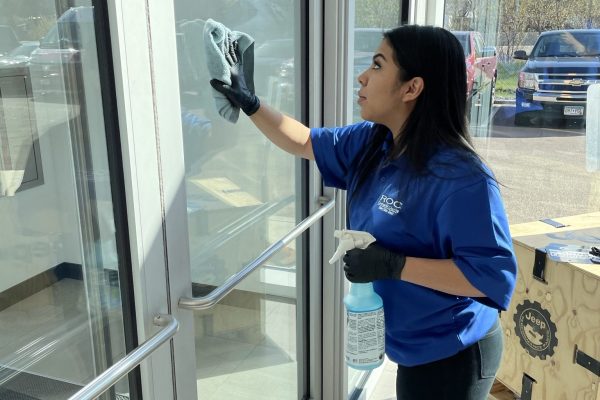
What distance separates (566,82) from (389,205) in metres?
1.83

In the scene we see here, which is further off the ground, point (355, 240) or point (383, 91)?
point (383, 91)

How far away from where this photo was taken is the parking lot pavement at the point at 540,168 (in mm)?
2814

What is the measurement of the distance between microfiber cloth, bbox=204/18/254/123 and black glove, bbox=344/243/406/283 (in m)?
0.45

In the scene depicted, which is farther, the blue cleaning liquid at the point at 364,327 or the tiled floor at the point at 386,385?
the tiled floor at the point at 386,385

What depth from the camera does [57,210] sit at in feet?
3.00

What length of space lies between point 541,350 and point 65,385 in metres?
1.86

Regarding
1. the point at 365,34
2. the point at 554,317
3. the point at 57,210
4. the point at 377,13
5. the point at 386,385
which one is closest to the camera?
the point at 57,210

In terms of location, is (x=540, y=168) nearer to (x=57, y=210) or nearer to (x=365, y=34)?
(x=365, y=34)

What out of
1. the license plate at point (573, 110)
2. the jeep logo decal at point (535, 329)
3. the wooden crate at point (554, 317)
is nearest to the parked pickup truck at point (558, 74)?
the license plate at point (573, 110)

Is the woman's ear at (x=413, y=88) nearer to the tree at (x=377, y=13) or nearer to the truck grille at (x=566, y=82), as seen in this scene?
the tree at (x=377, y=13)

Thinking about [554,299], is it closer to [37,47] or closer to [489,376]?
[489,376]

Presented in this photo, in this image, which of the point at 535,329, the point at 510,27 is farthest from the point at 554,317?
the point at 510,27

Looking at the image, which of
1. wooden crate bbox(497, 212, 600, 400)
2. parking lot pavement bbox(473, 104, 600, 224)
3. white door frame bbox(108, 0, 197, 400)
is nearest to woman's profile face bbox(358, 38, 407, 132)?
white door frame bbox(108, 0, 197, 400)

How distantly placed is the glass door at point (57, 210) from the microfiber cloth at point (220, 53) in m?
0.35
